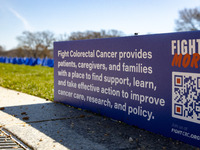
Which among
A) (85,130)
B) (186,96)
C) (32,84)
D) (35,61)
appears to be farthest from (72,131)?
(35,61)

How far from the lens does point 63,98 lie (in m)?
6.96

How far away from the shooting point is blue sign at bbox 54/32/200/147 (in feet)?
12.7

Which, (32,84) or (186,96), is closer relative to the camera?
(186,96)

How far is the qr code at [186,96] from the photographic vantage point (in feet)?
12.4

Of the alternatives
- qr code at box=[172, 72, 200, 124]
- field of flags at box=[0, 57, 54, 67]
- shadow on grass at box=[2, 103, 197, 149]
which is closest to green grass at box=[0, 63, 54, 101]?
shadow on grass at box=[2, 103, 197, 149]

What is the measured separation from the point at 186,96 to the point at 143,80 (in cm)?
92

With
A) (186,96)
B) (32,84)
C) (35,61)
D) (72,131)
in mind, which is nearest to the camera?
(186,96)

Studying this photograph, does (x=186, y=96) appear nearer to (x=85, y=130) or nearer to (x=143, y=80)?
(x=143, y=80)

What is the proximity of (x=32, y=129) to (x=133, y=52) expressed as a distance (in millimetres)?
2255

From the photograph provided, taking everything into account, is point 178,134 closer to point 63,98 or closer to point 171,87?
point 171,87

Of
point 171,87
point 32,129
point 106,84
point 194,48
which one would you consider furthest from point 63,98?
point 194,48

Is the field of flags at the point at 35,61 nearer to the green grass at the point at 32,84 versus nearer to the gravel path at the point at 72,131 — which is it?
the green grass at the point at 32,84

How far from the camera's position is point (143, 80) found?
183 inches

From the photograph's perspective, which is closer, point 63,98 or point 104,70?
point 104,70
